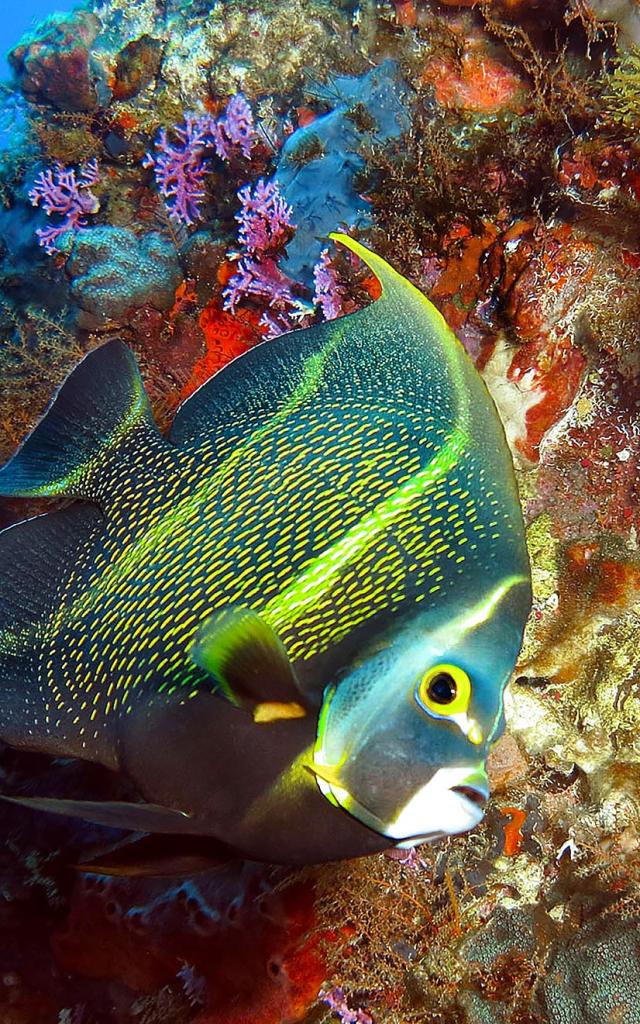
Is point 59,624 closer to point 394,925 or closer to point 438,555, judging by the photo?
point 438,555

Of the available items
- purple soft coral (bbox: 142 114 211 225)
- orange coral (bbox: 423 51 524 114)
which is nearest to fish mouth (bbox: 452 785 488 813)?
orange coral (bbox: 423 51 524 114)

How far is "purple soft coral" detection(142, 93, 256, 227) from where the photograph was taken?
13.8ft

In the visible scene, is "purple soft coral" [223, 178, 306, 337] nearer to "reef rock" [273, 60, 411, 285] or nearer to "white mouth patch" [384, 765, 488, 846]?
"reef rock" [273, 60, 411, 285]

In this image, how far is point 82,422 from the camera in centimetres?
200

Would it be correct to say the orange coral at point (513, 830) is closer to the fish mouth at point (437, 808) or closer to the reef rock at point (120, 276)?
the fish mouth at point (437, 808)

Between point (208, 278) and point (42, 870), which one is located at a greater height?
point (208, 278)

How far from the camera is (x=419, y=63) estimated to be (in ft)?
12.3

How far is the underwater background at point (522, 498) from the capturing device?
8.89 feet

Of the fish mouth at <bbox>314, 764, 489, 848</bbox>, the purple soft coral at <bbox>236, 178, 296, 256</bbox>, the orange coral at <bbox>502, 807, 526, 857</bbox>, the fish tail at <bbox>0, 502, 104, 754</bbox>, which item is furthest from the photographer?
the purple soft coral at <bbox>236, 178, 296, 256</bbox>

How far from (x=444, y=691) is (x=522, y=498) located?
187 cm

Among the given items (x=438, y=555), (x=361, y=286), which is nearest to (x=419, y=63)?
(x=361, y=286)

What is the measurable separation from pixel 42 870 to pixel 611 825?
2.54 m

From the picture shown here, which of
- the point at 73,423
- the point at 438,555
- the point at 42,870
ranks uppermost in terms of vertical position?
the point at 73,423

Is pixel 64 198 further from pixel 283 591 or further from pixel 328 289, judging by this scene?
pixel 283 591
